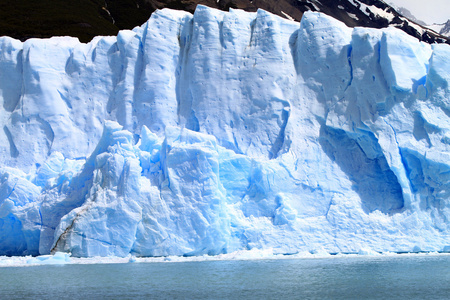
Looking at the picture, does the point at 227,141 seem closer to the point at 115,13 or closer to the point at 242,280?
the point at 242,280

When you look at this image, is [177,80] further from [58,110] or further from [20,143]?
[20,143]

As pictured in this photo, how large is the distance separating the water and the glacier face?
113cm

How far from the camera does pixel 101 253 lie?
1598cm

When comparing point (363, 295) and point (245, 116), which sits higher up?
point (363, 295)

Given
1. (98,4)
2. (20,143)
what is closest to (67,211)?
(20,143)

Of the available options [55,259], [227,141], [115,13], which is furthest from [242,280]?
[115,13]

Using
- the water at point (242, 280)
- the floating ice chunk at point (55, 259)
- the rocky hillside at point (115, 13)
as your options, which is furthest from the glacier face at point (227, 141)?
the rocky hillside at point (115, 13)

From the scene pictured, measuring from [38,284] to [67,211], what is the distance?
17.2ft

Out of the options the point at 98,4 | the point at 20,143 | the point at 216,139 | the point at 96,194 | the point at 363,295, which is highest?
the point at 363,295

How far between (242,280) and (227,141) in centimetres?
696

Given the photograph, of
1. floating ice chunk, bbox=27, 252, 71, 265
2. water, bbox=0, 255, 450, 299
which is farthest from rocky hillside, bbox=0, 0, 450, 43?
water, bbox=0, 255, 450, 299

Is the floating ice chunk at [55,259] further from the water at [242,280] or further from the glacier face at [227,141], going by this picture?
the glacier face at [227,141]

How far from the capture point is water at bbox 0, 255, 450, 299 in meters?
10.8

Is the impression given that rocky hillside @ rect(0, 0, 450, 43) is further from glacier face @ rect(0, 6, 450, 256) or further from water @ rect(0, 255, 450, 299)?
water @ rect(0, 255, 450, 299)
